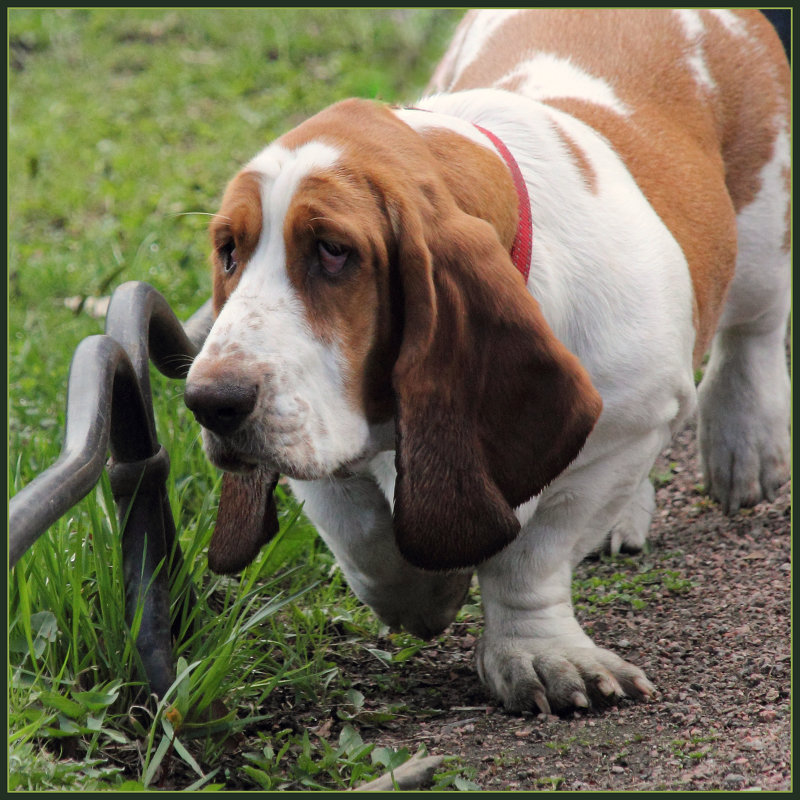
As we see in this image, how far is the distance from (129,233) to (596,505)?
13.4 ft

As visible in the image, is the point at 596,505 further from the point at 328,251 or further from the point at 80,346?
the point at 80,346

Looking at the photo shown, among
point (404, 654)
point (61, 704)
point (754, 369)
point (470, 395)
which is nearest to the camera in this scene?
point (61, 704)

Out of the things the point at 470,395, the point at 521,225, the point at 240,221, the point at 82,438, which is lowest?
the point at 470,395

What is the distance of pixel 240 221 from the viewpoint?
269 centimetres

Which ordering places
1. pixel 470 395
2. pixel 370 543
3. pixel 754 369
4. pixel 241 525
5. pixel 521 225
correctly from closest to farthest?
pixel 470 395 → pixel 521 225 → pixel 241 525 → pixel 370 543 → pixel 754 369

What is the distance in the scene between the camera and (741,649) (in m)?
3.37

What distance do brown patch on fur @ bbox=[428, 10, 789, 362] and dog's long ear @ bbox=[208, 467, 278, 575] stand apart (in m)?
1.37

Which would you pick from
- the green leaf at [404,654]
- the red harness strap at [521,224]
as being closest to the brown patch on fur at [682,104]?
the red harness strap at [521,224]

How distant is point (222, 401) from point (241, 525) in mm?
710

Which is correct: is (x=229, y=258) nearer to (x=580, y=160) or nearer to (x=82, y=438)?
(x=82, y=438)

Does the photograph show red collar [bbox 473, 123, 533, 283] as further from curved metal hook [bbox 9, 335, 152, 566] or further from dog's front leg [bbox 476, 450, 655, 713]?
curved metal hook [bbox 9, 335, 152, 566]

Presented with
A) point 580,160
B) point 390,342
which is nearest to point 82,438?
point 390,342

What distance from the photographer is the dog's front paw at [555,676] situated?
301 centimetres

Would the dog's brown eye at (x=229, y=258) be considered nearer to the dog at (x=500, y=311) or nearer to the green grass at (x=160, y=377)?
the dog at (x=500, y=311)
